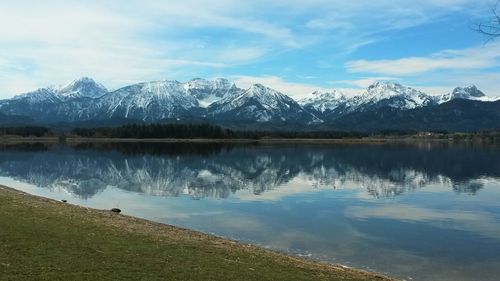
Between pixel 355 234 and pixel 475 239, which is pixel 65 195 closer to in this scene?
pixel 355 234

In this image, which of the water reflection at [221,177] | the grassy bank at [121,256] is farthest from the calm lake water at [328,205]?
the grassy bank at [121,256]

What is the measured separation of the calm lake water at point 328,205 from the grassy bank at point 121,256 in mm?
6613

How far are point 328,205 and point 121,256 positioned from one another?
3406 cm

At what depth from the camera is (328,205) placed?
170 ft

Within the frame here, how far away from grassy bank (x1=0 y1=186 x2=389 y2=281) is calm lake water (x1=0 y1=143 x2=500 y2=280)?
6.61 m

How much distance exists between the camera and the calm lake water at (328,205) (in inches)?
1204

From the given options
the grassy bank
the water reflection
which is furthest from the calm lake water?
the grassy bank

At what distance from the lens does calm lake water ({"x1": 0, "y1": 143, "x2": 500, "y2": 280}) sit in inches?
1204

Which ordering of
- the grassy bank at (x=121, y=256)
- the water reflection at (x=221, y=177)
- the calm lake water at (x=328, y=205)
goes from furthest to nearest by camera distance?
the water reflection at (x=221, y=177) → the calm lake water at (x=328, y=205) → the grassy bank at (x=121, y=256)

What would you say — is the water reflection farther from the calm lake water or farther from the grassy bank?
the grassy bank

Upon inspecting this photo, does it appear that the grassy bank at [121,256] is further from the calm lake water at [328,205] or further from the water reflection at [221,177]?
the water reflection at [221,177]

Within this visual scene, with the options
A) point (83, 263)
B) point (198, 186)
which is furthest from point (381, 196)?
point (83, 263)

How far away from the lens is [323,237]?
35.1 metres

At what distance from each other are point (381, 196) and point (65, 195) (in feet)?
119
